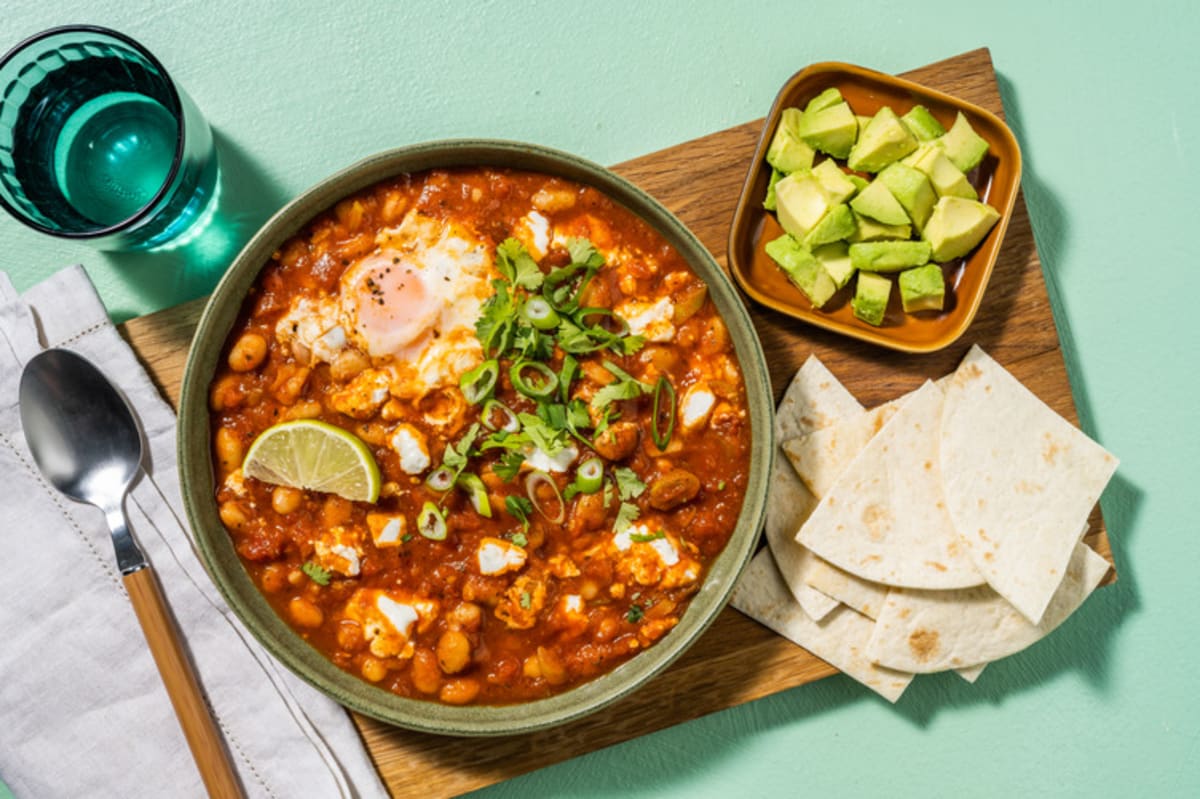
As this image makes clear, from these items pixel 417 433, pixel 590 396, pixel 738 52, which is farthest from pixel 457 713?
pixel 738 52

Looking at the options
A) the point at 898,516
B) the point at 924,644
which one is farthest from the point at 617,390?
the point at 924,644

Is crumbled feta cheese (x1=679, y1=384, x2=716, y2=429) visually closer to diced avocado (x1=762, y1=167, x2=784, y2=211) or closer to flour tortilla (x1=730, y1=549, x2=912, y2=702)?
flour tortilla (x1=730, y1=549, x2=912, y2=702)

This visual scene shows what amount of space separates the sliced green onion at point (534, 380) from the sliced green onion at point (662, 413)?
0.42m

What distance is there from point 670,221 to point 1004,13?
7.86 feet

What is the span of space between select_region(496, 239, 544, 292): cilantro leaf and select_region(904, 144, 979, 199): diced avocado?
1.82m

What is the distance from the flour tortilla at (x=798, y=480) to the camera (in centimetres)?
438

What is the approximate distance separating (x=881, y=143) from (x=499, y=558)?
2.49 meters

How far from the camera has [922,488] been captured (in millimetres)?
4434

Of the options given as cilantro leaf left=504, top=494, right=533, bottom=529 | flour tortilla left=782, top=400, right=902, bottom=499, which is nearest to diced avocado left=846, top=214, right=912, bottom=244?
flour tortilla left=782, top=400, right=902, bottom=499

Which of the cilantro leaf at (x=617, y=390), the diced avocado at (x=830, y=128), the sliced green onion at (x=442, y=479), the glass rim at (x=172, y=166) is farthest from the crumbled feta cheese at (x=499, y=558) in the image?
the diced avocado at (x=830, y=128)

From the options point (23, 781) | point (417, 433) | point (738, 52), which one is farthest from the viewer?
point (738, 52)

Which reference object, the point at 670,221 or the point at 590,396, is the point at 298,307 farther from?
the point at 670,221

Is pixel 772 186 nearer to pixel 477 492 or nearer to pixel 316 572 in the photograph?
pixel 477 492

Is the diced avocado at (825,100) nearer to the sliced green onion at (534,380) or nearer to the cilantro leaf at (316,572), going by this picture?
the sliced green onion at (534,380)
